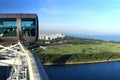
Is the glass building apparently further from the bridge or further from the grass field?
the grass field

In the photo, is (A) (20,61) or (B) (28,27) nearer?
(A) (20,61)

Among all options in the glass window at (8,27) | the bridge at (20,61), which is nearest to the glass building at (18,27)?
the glass window at (8,27)

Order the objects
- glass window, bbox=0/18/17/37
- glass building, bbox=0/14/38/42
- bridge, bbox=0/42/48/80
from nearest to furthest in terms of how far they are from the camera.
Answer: bridge, bbox=0/42/48/80 → glass building, bbox=0/14/38/42 → glass window, bbox=0/18/17/37

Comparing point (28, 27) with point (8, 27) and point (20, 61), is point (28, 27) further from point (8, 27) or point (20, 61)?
point (20, 61)

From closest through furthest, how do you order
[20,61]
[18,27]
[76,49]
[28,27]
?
[20,61]
[18,27]
[28,27]
[76,49]

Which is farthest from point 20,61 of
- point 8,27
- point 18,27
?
point 8,27

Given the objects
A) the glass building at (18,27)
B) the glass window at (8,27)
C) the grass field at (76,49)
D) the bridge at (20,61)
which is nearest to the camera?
the bridge at (20,61)

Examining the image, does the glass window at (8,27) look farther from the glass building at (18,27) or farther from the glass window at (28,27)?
the glass window at (28,27)

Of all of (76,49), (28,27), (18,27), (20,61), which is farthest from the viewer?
(76,49)

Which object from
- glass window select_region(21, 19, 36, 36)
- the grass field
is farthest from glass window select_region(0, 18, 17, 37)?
the grass field
